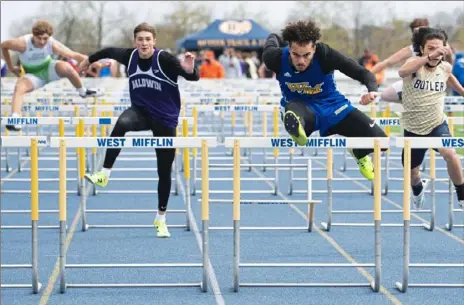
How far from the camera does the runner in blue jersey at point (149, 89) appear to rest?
9.21 meters

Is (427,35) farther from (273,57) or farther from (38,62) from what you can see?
(38,62)

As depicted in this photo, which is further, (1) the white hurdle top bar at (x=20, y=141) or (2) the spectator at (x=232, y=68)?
(2) the spectator at (x=232, y=68)

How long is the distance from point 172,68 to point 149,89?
331 millimetres

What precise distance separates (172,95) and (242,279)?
202cm

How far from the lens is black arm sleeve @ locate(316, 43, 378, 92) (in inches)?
303

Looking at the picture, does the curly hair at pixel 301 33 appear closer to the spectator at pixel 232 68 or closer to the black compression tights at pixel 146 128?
the black compression tights at pixel 146 128

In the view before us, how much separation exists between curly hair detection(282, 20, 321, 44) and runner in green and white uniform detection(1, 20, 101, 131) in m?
4.69

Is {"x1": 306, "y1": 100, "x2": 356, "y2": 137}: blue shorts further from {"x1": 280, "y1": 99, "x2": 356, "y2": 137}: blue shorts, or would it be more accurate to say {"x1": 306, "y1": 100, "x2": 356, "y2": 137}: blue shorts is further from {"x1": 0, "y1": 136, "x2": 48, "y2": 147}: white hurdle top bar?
{"x1": 0, "y1": 136, "x2": 48, "y2": 147}: white hurdle top bar

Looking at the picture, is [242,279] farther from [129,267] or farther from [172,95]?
[172,95]

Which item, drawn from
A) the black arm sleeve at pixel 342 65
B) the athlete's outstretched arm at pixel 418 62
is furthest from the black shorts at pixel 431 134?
the black arm sleeve at pixel 342 65

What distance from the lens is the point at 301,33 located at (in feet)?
24.7

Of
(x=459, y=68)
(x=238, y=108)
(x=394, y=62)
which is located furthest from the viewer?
(x=459, y=68)

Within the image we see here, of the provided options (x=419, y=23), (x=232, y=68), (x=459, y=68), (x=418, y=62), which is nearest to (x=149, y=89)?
(x=418, y=62)

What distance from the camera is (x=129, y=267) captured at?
26.8 ft
